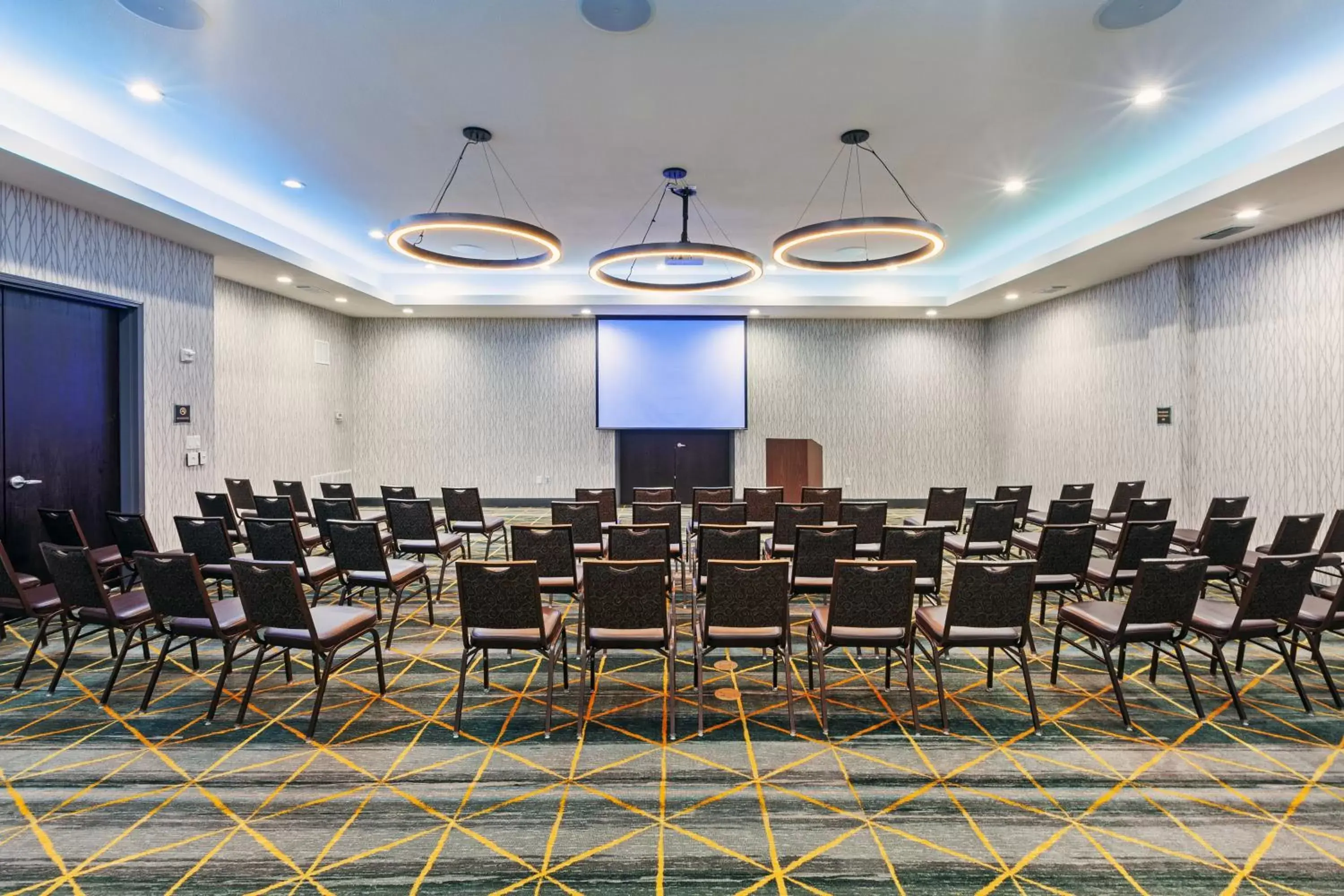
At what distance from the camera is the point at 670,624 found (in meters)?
4.00

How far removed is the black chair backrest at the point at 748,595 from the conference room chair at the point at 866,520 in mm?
2289

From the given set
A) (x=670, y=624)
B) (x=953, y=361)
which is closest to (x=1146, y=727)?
(x=670, y=624)

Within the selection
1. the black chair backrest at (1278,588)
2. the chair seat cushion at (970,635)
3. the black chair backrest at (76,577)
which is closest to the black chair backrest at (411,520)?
the black chair backrest at (76,577)

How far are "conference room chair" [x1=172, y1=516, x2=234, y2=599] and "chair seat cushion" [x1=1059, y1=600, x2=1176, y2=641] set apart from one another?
547 centimetres

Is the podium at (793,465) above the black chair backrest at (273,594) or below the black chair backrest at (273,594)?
above

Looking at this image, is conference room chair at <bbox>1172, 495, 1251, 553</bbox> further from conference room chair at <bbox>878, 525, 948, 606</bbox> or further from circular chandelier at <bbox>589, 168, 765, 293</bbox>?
circular chandelier at <bbox>589, 168, 765, 293</bbox>

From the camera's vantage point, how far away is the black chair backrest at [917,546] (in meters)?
4.27

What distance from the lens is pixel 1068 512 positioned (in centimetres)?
573

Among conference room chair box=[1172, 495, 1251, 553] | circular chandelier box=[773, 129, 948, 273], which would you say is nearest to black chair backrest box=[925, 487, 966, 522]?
conference room chair box=[1172, 495, 1251, 553]

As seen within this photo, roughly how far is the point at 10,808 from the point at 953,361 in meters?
12.7

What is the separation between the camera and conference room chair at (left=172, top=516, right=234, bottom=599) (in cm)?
449

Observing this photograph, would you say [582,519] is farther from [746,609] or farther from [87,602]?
[87,602]

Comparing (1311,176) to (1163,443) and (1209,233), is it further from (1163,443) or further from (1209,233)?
(1163,443)

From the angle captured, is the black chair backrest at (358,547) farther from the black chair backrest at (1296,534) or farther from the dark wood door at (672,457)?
the dark wood door at (672,457)
